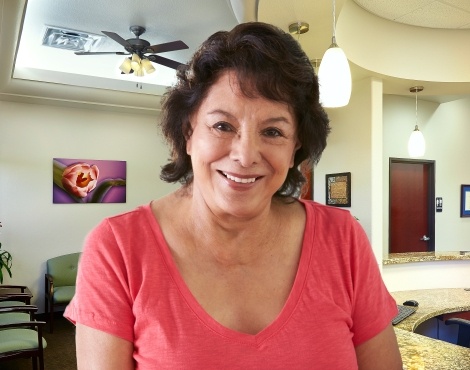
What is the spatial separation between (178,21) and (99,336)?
398cm

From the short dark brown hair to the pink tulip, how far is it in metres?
5.63

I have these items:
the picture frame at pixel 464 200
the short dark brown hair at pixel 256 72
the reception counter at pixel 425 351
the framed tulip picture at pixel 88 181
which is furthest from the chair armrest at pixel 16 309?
the picture frame at pixel 464 200

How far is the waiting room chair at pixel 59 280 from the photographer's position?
5.60 meters

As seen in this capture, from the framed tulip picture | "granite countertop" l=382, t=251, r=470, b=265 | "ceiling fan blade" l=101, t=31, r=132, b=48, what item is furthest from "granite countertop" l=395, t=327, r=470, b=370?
the framed tulip picture

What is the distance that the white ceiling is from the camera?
3138mm

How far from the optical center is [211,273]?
1.02 m

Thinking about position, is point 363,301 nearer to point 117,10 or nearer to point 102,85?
point 117,10

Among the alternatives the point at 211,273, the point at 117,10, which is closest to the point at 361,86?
the point at 117,10

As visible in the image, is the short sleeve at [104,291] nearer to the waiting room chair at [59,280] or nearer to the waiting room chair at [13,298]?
the waiting room chair at [13,298]

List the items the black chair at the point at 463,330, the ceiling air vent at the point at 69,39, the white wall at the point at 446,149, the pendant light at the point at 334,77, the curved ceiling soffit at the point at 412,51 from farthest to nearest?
the white wall at the point at 446,149 → the ceiling air vent at the point at 69,39 → the curved ceiling soffit at the point at 412,51 → the black chair at the point at 463,330 → the pendant light at the point at 334,77

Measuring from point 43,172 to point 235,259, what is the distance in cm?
576

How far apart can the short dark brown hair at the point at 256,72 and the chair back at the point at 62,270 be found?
5392 mm

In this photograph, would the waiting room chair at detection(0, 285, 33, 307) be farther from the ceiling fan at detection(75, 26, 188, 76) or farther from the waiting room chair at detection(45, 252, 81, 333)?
the ceiling fan at detection(75, 26, 188, 76)

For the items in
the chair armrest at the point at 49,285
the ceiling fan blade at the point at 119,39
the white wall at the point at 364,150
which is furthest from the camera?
the chair armrest at the point at 49,285
